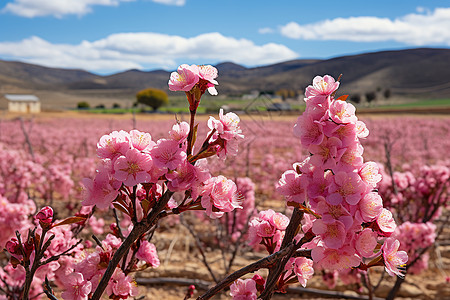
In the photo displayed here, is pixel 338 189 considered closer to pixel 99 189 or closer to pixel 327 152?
pixel 327 152

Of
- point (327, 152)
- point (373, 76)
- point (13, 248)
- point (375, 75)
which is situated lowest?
point (13, 248)

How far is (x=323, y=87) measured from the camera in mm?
956

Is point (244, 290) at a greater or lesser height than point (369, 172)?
lesser

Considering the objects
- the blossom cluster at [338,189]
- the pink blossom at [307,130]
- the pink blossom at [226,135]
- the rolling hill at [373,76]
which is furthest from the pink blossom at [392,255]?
the rolling hill at [373,76]

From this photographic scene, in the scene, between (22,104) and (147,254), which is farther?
(22,104)

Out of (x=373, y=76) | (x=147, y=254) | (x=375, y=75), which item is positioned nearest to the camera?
(x=147, y=254)

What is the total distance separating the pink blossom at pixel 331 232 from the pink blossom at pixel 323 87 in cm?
32

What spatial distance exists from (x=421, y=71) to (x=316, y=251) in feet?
370

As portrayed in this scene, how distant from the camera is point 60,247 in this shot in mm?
1595

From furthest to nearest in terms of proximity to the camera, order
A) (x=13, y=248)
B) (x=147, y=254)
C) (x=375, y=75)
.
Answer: (x=375, y=75)
(x=147, y=254)
(x=13, y=248)

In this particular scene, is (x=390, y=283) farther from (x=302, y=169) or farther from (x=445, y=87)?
(x=445, y=87)

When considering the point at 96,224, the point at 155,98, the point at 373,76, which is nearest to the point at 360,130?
the point at 96,224

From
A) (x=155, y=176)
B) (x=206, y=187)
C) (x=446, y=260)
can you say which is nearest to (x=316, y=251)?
(x=206, y=187)

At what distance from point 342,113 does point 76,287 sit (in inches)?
35.8
